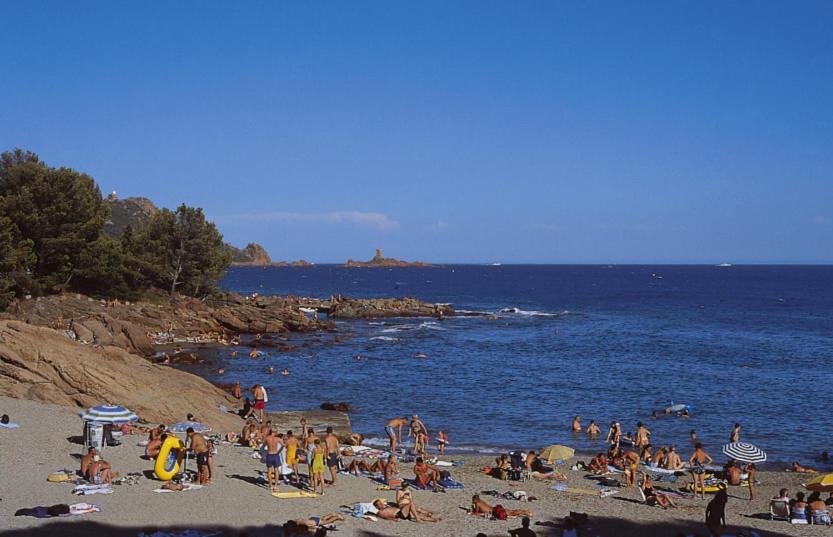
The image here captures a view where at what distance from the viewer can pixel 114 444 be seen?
21.2 m

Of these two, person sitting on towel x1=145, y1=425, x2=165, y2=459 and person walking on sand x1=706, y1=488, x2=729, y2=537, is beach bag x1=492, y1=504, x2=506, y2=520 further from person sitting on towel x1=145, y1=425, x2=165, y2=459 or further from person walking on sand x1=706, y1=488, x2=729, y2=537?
person sitting on towel x1=145, y1=425, x2=165, y2=459

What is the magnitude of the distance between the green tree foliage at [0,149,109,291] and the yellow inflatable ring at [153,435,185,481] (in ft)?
132

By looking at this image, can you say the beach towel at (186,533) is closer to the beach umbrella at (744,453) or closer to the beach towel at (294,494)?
the beach towel at (294,494)

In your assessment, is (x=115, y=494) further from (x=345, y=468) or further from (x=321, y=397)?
(x=321, y=397)

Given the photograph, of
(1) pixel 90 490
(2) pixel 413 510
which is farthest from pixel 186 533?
(2) pixel 413 510

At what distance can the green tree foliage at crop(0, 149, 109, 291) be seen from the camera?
53.5m

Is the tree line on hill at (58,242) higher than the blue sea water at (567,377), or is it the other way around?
the tree line on hill at (58,242)

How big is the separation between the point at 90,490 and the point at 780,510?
16.8m

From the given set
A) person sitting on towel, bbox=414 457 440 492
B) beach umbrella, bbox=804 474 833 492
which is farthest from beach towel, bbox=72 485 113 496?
beach umbrella, bbox=804 474 833 492

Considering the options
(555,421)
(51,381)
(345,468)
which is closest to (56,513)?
(345,468)

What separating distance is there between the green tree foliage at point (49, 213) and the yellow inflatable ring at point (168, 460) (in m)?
40.3

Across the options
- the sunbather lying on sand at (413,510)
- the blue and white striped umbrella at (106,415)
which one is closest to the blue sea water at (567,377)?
the sunbather lying on sand at (413,510)

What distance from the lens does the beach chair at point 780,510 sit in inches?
737

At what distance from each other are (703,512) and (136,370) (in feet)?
64.6
